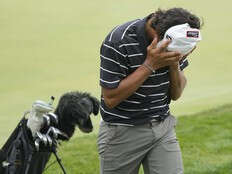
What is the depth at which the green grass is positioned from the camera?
5.70 m

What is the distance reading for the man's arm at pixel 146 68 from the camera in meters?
3.20

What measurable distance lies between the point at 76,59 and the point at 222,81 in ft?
8.83

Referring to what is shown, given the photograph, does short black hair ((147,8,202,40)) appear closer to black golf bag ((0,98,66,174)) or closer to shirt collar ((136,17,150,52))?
shirt collar ((136,17,150,52))

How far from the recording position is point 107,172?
11.8 ft

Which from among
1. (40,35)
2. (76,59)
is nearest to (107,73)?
(76,59)

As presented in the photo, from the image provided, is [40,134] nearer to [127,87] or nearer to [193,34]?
[127,87]

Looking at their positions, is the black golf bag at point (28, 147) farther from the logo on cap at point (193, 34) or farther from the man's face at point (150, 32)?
the logo on cap at point (193, 34)

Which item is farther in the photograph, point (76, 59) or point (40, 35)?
point (40, 35)

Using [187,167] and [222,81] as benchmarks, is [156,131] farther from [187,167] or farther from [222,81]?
[222,81]


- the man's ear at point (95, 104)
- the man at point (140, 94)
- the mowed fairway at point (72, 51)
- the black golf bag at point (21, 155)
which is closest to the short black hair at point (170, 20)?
the man at point (140, 94)

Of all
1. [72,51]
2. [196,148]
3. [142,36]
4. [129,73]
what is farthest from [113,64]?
[72,51]

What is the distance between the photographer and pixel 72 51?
11445 millimetres

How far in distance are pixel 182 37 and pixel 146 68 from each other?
9.8 inches

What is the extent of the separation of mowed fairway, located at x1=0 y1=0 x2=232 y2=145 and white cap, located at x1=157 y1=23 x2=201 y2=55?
4.77m
